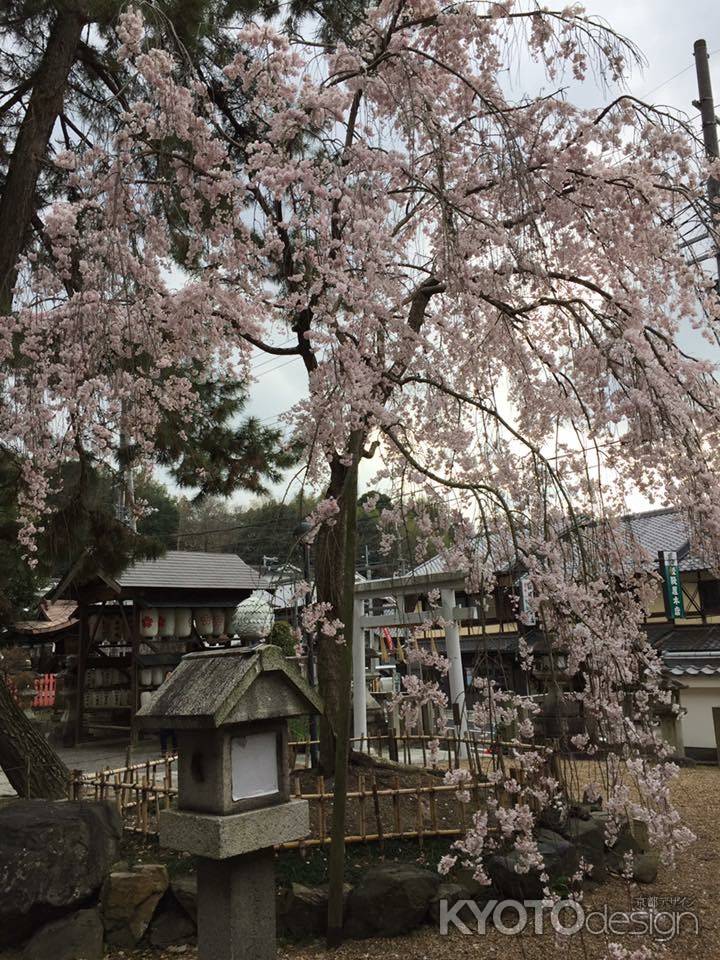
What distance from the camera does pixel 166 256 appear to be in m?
6.11

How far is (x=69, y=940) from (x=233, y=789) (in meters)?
2.25

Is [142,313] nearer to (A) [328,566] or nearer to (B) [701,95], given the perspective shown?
(A) [328,566]

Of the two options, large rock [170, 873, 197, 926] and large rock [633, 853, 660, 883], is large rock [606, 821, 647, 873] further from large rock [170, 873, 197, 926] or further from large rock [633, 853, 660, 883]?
large rock [170, 873, 197, 926]

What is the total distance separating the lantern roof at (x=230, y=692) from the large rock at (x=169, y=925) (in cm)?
208

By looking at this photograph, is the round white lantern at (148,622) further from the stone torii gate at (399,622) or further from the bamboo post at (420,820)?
the bamboo post at (420,820)

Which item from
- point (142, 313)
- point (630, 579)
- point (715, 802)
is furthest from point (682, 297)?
point (715, 802)

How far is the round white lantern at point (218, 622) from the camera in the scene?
13.6m

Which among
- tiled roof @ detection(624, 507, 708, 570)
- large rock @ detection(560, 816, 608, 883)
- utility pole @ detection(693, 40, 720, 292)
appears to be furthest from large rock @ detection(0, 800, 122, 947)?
tiled roof @ detection(624, 507, 708, 570)

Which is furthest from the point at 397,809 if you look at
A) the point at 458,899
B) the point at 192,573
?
the point at 192,573

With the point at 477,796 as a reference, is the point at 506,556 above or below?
above

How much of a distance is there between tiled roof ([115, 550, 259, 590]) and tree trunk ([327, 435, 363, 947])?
7.97 metres

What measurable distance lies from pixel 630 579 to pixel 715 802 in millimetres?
4483

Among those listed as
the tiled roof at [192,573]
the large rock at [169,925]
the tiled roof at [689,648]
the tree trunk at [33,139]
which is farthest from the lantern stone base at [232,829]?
the tiled roof at [689,648]

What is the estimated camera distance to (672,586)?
13.0 metres
